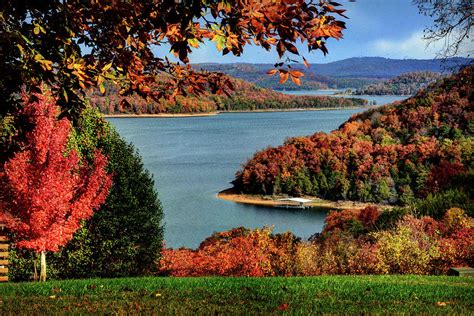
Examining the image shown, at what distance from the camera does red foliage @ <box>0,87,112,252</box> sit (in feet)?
46.8

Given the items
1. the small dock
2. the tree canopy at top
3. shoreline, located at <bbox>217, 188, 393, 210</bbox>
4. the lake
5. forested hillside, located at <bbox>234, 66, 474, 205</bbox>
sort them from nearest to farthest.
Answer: the tree canopy at top
the lake
the small dock
shoreline, located at <bbox>217, 188, 393, 210</bbox>
forested hillside, located at <bbox>234, 66, 474, 205</bbox>

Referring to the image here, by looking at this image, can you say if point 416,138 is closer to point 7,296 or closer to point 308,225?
point 308,225

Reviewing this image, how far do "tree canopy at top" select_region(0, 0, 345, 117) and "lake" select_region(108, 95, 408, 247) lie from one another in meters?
33.4

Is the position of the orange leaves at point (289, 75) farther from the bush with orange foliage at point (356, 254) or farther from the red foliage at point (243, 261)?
the red foliage at point (243, 261)

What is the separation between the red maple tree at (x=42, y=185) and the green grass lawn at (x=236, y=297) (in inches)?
194

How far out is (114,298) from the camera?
7965 mm

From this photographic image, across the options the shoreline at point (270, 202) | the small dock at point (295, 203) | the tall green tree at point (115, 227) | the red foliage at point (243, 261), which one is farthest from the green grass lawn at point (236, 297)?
the shoreline at point (270, 202)

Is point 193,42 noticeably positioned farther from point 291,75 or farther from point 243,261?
point 243,261

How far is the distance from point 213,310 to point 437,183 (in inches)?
913

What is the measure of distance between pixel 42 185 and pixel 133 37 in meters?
9.72

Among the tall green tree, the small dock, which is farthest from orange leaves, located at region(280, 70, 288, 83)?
the small dock

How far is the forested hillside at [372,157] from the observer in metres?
69.1

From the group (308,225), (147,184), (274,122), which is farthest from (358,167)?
(274,122)

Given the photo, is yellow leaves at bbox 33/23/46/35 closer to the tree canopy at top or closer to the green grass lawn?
the tree canopy at top
